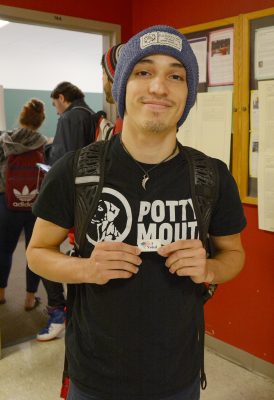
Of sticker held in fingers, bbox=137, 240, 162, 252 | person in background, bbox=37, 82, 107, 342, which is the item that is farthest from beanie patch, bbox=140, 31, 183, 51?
person in background, bbox=37, 82, 107, 342

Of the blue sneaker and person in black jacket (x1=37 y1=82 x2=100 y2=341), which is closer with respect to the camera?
person in black jacket (x1=37 y1=82 x2=100 y2=341)

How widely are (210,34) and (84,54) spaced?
4.17 meters

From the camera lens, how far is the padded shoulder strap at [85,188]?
43.2 inches

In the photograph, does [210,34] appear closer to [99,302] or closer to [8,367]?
[99,302]

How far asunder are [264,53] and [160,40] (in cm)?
133

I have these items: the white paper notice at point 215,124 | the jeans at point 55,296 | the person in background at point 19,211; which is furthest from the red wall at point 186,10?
the jeans at point 55,296

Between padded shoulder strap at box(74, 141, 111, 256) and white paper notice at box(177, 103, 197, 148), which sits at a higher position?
white paper notice at box(177, 103, 197, 148)

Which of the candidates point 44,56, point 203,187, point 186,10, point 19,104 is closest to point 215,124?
point 186,10

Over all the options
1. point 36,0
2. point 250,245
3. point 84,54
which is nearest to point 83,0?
point 36,0

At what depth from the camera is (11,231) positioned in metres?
3.23

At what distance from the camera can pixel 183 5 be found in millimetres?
2699

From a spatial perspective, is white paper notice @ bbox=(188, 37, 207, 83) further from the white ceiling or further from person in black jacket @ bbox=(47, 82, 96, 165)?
the white ceiling

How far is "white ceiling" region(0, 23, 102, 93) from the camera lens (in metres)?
5.78

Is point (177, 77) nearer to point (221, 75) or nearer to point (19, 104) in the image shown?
point (221, 75)
